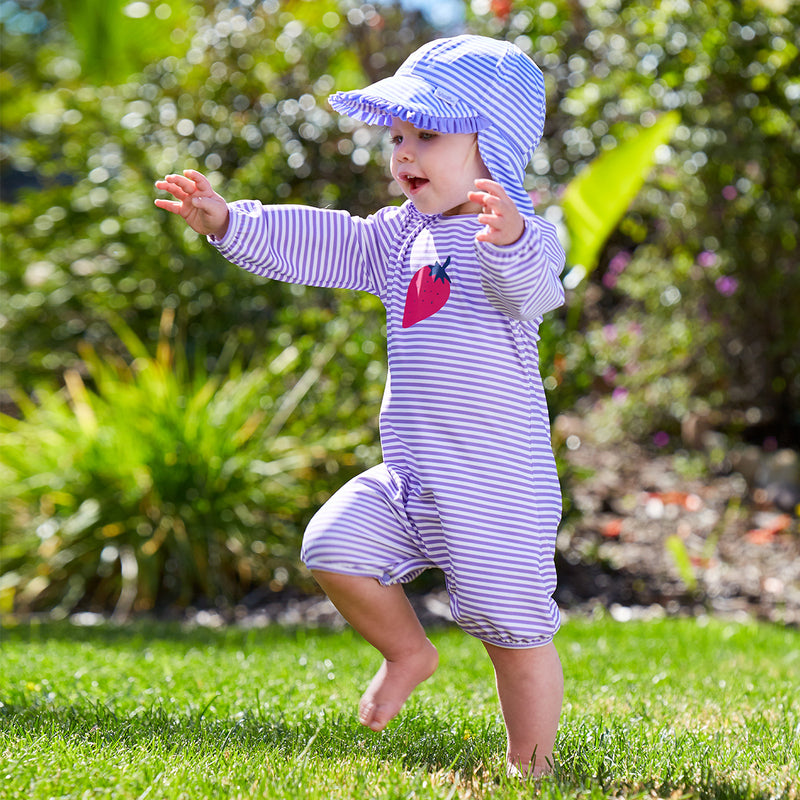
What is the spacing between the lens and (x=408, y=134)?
7.86 feet

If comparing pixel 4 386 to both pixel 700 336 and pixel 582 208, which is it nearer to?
pixel 582 208

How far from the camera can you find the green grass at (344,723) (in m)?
2.07

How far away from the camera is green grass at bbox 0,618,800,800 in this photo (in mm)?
2070

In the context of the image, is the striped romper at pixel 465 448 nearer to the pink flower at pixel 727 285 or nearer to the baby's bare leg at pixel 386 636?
the baby's bare leg at pixel 386 636

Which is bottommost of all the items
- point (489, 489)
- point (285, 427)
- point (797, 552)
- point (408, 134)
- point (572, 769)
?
point (797, 552)

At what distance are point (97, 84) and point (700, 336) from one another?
537 centimetres

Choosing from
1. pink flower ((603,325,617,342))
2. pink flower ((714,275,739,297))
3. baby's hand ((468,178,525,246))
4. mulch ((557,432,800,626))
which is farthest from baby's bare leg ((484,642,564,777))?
pink flower ((603,325,617,342))

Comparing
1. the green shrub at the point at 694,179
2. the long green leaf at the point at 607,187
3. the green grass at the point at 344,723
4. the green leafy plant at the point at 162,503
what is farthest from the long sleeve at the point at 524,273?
the green shrub at the point at 694,179

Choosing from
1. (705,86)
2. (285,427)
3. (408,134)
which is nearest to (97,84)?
(285,427)

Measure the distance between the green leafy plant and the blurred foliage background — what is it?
15mm

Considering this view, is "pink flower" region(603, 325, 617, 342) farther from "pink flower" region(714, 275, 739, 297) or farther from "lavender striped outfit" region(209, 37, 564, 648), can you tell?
"lavender striped outfit" region(209, 37, 564, 648)

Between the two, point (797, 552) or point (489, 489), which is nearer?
point (489, 489)

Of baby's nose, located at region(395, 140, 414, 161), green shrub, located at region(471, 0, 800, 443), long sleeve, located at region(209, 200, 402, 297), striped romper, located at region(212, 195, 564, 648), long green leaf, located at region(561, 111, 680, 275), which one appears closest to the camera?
striped romper, located at region(212, 195, 564, 648)

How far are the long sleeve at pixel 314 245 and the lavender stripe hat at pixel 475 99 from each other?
0.25 metres
